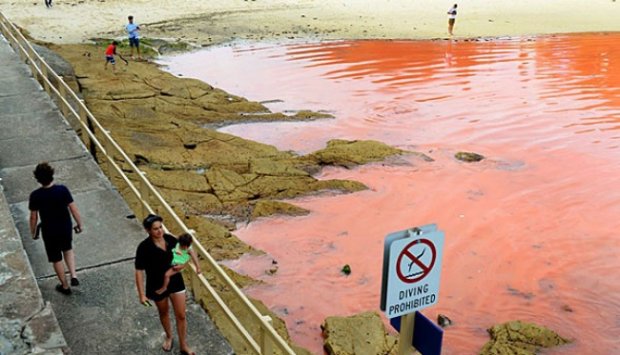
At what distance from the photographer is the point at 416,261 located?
11.6ft

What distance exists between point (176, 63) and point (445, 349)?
69.7 ft

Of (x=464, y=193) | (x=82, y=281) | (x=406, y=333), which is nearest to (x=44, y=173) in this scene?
(x=82, y=281)

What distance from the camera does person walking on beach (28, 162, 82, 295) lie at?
6.04 metres

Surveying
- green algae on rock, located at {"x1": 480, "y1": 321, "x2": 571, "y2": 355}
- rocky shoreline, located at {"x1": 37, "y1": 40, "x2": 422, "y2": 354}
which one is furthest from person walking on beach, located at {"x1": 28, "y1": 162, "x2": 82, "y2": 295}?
green algae on rock, located at {"x1": 480, "y1": 321, "x2": 571, "y2": 355}

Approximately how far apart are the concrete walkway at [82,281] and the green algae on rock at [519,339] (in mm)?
4254

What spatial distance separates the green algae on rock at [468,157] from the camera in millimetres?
15792

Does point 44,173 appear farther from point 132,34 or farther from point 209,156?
point 132,34

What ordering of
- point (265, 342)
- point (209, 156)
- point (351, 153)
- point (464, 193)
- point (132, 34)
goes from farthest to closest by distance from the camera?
point (132, 34) < point (351, 153) < point (209, 156) < point (464, 193) < point (265, 342)

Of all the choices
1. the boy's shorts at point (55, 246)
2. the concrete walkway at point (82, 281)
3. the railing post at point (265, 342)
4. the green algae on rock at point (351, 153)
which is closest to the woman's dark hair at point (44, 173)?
the boy's shorts at point (55, 246)

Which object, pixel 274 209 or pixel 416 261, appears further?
pixel 274 209

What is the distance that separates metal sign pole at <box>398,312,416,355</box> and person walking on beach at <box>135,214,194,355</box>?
2307 mm

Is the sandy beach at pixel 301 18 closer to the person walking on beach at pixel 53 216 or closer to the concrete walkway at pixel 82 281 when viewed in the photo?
the concrete walkway at pixel 82 281

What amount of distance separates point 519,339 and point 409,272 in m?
5.80

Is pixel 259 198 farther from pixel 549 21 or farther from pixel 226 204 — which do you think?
pixel 549 21
